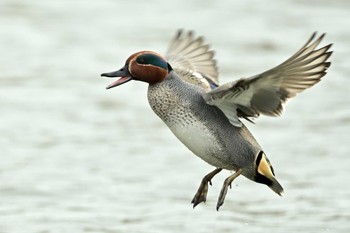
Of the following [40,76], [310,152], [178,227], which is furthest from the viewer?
[40,76]

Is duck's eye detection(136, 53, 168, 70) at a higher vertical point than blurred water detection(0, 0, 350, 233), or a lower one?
higher

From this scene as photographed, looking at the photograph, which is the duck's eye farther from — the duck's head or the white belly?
the white belly

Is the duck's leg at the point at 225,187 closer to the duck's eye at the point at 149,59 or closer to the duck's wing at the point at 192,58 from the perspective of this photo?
the duck's eye at the point at 149,59

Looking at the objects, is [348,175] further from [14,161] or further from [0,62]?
[0,62]

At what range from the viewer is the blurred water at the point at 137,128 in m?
8.44

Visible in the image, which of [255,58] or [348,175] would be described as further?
[255,58]

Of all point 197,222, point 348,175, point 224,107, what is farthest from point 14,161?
point 224,107

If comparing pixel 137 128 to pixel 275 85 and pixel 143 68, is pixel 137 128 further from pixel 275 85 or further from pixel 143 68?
pixel 275 85

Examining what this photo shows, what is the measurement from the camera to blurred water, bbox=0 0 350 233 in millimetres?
8438

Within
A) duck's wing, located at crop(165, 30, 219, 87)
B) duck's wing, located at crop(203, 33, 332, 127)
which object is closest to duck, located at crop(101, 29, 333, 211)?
duck's wing, located at crop(203, 33, 332, 127)

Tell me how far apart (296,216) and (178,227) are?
2.93ft

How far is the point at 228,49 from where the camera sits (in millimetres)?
12742

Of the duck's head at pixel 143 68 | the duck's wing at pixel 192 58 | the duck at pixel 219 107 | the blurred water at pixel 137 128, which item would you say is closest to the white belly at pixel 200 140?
Result: the duck at pixel 219 107

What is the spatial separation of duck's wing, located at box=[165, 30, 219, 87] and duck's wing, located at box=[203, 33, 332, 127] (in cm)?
89
